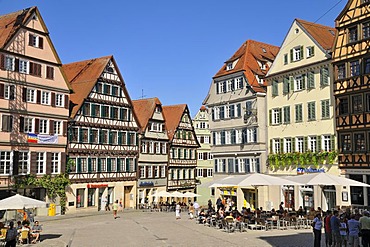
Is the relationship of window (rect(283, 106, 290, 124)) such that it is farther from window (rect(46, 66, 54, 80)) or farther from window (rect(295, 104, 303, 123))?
window (rect(46, 66, 54, 80))

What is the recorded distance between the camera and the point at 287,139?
41.7 m

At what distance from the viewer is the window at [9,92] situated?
39.3 metres

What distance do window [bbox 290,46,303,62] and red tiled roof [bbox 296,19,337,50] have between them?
1.62 metres

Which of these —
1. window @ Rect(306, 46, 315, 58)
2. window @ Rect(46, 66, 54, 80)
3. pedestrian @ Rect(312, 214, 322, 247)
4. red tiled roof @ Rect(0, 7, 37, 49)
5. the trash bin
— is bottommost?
the trash bin

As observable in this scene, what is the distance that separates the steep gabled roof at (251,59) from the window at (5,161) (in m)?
21.8

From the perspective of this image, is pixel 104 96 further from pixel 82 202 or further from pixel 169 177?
pixel 169 177

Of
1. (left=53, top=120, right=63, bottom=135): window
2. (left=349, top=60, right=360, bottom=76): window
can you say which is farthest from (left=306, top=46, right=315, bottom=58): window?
(left=53, top=120, right=63, bottom=135): window

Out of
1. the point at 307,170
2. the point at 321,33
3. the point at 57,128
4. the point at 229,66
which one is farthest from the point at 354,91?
the point at 57,128

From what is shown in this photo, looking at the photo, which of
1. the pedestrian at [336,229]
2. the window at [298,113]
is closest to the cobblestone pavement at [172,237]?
the pedestrian at [336,229]

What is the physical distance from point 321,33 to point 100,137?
2414cm

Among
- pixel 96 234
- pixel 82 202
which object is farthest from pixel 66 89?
pixel 96 234

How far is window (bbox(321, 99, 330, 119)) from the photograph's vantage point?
37438 mm

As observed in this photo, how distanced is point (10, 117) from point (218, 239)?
76.9 ft

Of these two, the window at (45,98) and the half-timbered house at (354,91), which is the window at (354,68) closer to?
the half-timbered house at (354,91)
